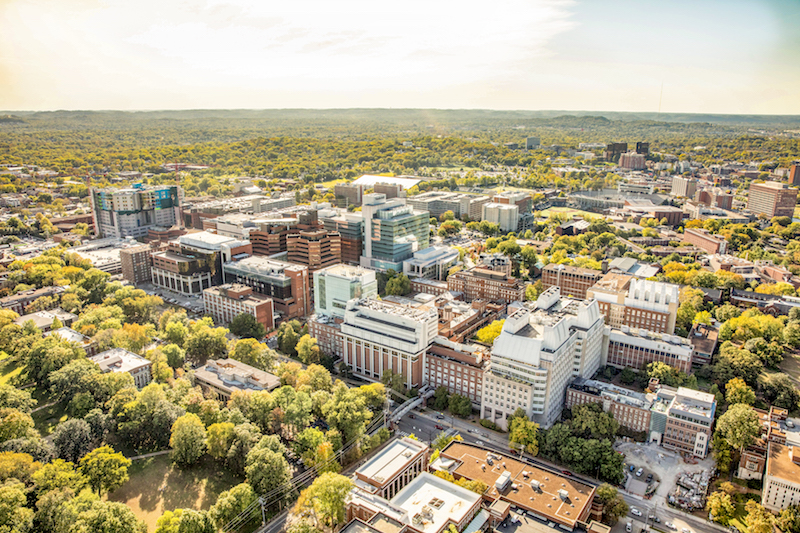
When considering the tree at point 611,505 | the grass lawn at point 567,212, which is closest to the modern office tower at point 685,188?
the grass lawn at point 567,212

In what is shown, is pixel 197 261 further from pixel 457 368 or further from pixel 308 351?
pixel 457 368

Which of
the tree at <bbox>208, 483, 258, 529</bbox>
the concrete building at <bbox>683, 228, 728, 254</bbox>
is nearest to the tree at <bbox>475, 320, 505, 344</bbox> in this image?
the tree at <bbox>208, 483, 258, 529</bbox>

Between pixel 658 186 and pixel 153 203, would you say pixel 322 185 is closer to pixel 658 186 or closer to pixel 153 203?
pixel 153 203

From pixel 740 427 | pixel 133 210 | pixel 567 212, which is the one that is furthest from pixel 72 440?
pixel 567 212

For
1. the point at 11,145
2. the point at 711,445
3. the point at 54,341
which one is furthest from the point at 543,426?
the point at 11,145

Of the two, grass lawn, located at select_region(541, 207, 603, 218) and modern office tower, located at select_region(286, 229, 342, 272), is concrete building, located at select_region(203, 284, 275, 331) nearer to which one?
modern office tower, located at select_region(286, 229, 342, 272)
